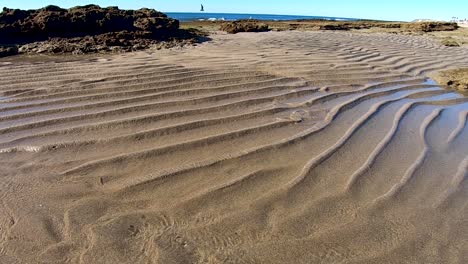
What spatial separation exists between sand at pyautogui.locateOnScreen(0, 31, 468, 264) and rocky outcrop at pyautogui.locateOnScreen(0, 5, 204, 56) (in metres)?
3.05

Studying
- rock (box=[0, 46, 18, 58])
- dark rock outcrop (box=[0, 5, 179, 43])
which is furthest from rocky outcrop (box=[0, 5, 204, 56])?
rock (box=[0, 46, 18, 58])

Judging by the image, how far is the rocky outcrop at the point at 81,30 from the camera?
875cm

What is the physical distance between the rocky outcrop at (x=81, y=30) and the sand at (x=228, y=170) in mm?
3046

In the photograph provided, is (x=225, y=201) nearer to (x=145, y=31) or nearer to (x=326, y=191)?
(x=326, y=191)

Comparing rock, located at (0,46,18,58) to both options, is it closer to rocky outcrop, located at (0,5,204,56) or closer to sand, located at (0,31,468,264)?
rocky outcrop, located at (0,5,204,56)

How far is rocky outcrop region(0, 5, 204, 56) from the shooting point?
875 centimetres

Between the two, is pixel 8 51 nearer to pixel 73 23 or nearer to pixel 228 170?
pixel 73 23

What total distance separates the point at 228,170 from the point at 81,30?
809 cm

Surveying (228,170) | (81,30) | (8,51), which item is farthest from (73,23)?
(228,170)

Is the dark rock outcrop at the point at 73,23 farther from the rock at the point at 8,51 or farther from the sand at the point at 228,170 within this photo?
the sand at the point at 228,170

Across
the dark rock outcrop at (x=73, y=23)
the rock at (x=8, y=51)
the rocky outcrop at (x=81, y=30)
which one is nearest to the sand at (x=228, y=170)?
the rock at (x=8, y=51)

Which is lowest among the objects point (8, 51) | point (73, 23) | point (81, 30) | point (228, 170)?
point (228, 170)

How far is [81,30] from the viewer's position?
977 cm

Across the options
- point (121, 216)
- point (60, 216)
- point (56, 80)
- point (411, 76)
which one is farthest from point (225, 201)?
point (411, 76)
